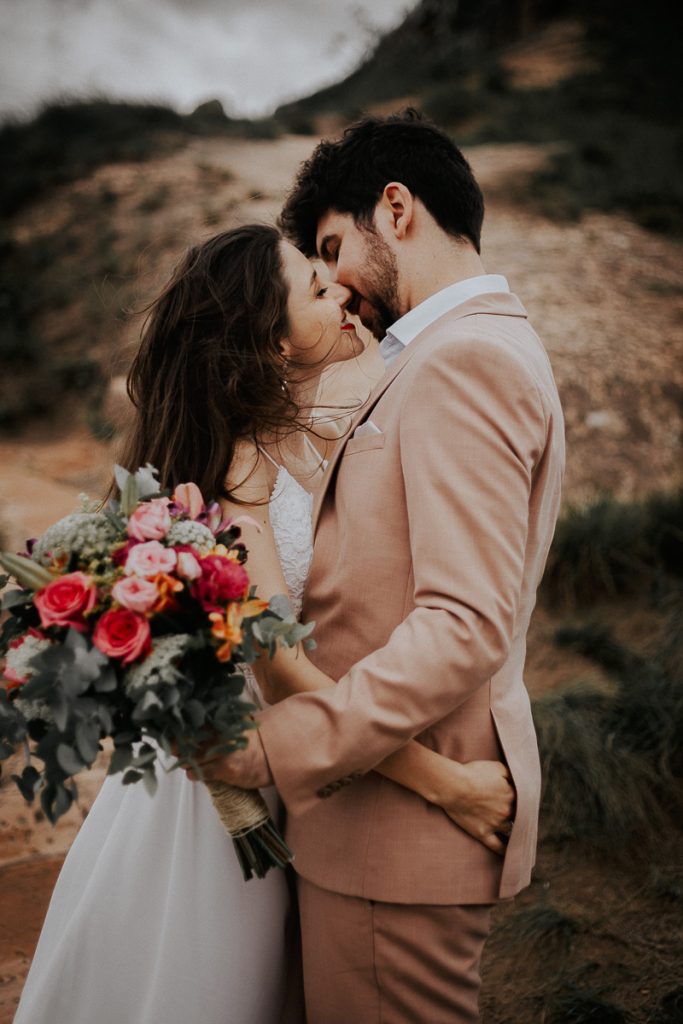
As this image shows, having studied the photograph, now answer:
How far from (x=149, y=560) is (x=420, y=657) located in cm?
51

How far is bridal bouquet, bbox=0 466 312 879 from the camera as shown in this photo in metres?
1.23

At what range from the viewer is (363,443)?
68.4 inches

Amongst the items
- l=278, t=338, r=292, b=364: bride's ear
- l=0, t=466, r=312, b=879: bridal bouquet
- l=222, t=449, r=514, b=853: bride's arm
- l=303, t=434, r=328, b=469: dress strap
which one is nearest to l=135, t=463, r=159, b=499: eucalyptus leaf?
l=0, t=466, r=312, b=879: bridal bouquet

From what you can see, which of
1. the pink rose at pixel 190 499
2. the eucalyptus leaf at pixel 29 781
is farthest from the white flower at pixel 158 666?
the pink rose at pixel 190 499

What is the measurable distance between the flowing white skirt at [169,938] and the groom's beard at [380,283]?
51.2 inches

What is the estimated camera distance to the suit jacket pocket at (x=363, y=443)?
5.59 feet

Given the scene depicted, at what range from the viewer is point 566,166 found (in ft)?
42.5

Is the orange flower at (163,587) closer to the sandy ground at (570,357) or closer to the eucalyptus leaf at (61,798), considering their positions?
the eucalyptus leaf at (61,798)

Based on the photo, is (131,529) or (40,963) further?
(40,963)

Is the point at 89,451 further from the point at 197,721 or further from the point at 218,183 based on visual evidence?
the point at 197,721

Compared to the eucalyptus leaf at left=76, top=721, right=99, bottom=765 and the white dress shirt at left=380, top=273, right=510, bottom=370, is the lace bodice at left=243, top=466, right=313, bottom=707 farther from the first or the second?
the eucalyptus leaf at left=76, top=721, right=99, bottom=765

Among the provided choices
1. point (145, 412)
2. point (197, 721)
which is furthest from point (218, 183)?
point (197, 721)

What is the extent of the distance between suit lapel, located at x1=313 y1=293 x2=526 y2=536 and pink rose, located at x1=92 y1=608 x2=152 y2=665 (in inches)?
24.7

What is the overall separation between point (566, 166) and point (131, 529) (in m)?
13.6
